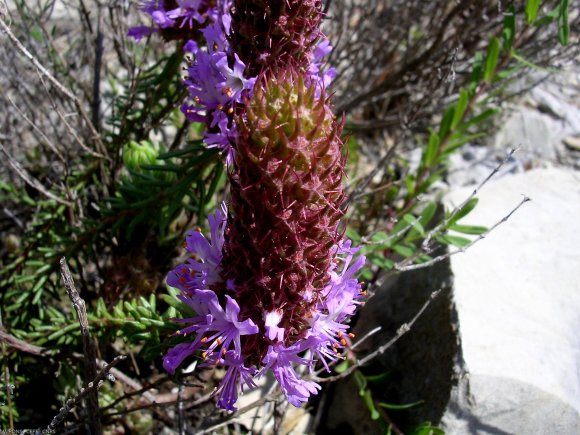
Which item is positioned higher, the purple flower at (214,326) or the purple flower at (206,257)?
the purple flower at (206,257)

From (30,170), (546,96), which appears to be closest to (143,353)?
(30,170)

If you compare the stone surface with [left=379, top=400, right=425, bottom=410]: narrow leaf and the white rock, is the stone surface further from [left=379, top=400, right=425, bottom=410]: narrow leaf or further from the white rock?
the white rock

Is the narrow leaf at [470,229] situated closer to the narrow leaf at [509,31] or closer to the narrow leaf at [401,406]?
the narrow leaf at [401,406]

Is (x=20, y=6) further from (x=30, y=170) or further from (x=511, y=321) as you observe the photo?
(x=511, y=321)

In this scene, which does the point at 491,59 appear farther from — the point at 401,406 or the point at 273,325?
the point at 273,325

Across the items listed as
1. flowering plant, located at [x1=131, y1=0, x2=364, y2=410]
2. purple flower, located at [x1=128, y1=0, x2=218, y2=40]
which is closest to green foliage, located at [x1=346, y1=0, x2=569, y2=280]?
flowering plant, located at [x1=131, y1=0, x2=364, y2=410]

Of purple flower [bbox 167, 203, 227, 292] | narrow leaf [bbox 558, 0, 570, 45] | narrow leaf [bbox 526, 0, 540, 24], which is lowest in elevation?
purple flower [bbox 167, 203, 227, 292]

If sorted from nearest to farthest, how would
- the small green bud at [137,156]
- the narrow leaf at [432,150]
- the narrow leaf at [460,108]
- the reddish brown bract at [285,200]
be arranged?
the reddish brown bract at [285,200]
the small green bud at [137,156]
the narrow leaf at [460,108]
the narrow leaf at [432,150]

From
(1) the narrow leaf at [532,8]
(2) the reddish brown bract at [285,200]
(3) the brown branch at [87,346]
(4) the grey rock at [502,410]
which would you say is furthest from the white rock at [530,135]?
(3) the brown branch at [87,346]

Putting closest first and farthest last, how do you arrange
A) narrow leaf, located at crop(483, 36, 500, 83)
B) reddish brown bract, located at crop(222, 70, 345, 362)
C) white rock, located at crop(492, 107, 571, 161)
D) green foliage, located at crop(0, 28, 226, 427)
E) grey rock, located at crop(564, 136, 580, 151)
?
1. reddish brown bract, located at crop(222, 70, 345, 362)
2. green foliage, located at crop(0, 28, 226, 427)
3. narrow leaf, located at crop(483, 36, 500, 83)
4. white rock, located at crop(492, 107, 571, 161)
5. grey rock, located at crop(564, 136, 580, 151)
